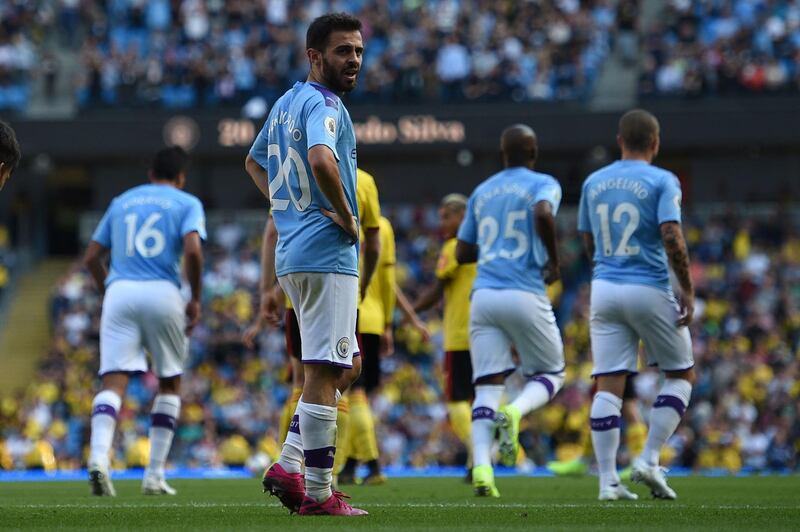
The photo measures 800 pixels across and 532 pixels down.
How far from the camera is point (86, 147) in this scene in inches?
1129

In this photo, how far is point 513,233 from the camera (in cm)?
927

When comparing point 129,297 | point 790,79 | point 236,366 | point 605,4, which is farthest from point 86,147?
point 129,297

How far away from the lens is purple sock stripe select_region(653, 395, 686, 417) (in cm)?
868

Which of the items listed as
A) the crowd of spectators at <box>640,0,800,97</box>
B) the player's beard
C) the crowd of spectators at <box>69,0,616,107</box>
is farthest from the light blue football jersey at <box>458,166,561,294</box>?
the crowd of spectators at <box>69,0,616,107</box>

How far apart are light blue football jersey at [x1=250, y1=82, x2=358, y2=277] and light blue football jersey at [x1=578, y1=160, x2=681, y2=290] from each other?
2373mm

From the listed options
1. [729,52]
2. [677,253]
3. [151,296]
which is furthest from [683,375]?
[729,52]

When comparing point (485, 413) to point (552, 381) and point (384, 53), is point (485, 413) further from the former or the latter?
point (384, 53)

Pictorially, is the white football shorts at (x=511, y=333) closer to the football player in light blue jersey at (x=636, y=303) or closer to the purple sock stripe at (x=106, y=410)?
the football player in light blue jersey at (x=636, y=303)

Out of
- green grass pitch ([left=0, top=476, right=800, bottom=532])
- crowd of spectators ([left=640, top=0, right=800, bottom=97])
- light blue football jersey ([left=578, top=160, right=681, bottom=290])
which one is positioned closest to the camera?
green grass pitch ([left=0, top=476, right=800, bottom=532])

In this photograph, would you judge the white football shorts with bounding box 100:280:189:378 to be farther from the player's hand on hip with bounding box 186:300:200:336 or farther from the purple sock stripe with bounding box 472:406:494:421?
the purple sock stripe with bounding box 472:406:494:421

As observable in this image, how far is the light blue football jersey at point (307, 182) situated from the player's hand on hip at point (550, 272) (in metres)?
2.68

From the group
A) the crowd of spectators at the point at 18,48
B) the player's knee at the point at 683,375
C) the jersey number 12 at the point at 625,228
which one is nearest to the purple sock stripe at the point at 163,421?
the jersey number 12 at the point at 625,228

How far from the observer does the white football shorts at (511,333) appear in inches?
360

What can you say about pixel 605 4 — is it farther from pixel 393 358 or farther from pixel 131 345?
pixel 131 345
